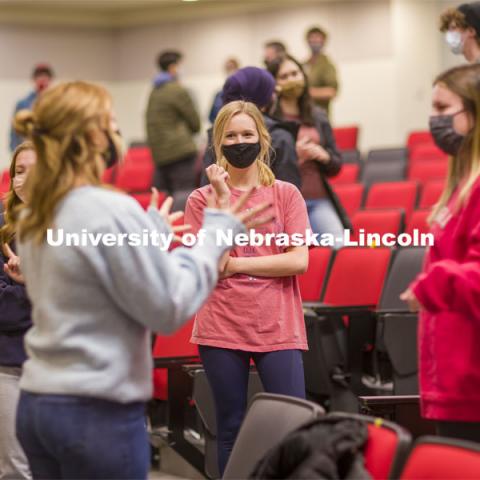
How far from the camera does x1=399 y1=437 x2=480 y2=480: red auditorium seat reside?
2.21 meters

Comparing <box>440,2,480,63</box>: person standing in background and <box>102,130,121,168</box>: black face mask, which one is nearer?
<box>102,130,121,168</box>: black face mask

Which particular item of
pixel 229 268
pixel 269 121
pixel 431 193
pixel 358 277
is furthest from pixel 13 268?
pixel 431 193

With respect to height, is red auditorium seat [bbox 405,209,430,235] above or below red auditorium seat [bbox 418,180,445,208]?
below

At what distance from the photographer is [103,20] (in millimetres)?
15117

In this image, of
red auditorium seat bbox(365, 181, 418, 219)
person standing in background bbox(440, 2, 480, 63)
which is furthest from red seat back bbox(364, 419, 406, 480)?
red auditorium seat bbox(365, 181, 418, 219)

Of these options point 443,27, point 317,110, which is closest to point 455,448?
point 443,27

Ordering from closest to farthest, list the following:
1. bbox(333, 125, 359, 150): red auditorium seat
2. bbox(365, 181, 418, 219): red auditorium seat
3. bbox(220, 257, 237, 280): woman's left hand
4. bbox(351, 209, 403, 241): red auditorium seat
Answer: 1. bbox(220, 257, 237, 280): woman's left hand
2. bbox(351, 209, 403, 241): red auditorium seat
3. bbox(365, 181, 418, 219): red auditorium seat
4. bbox(333, 125, 359, 150): red auditorium seat

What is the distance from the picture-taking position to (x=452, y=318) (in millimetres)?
2637

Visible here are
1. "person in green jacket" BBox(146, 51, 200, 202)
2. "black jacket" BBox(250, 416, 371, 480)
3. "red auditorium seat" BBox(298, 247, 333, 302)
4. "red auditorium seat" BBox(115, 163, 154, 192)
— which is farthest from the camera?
"red auditorium seat" BBox(115, 163, 154, 192)

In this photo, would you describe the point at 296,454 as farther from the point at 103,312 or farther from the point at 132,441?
the point at 103,312

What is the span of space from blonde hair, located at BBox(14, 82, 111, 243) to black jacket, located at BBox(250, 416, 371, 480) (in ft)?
2.29

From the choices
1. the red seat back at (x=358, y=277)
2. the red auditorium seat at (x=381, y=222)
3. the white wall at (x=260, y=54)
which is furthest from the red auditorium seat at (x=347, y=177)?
the white wall at (x=260, y=54)

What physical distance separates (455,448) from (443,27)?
2490mm

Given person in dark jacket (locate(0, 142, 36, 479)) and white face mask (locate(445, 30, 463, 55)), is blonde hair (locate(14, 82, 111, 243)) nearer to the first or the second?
person in dark jacket (locate(0, 142, 36, 479))
